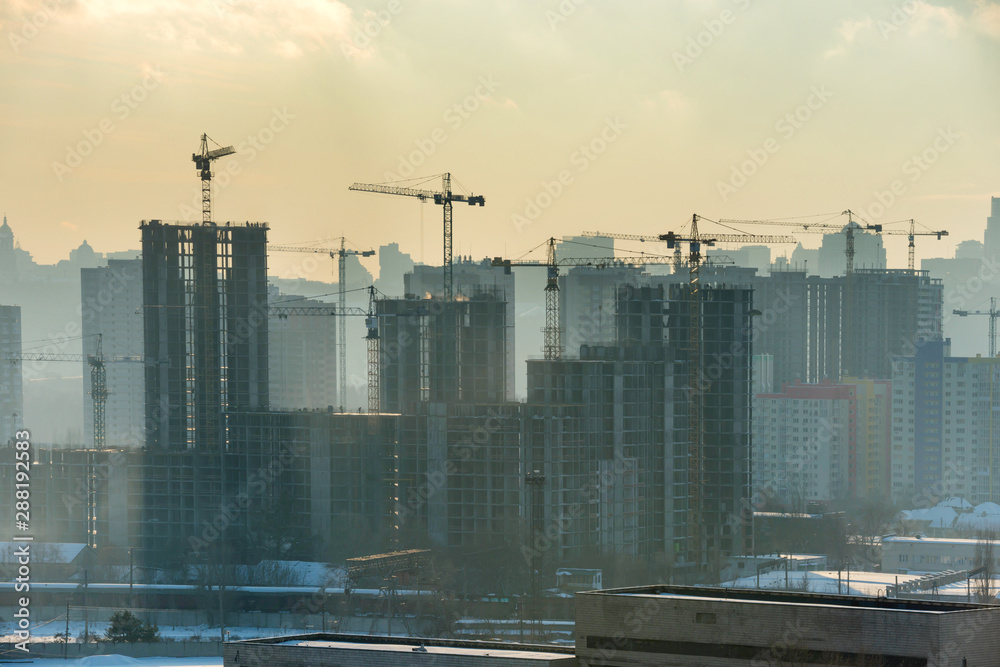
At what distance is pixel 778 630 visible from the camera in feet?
55.9

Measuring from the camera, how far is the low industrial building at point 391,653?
691 inches

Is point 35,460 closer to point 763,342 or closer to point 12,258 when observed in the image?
point 763,342

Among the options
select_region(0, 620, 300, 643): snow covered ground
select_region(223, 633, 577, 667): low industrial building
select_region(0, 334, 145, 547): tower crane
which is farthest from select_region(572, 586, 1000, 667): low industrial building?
select_region(0, 334, 145, 547): tower crane

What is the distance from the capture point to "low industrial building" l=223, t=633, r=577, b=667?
1756cm

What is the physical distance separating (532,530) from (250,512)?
35.8 ft

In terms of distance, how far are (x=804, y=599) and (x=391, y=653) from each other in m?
5.42

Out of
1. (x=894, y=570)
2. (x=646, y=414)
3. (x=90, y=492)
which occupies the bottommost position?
(x=894, y=570)

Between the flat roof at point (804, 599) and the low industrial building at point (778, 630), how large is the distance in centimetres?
2

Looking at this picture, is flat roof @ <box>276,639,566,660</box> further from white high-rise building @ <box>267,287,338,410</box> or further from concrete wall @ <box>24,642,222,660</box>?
white high-rise building @ <box>267,287,338,410</box>

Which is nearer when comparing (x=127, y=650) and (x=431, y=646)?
(x=431, y=646)

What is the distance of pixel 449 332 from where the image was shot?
56.0 meters

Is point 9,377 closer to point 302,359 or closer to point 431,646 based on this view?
point 302,359

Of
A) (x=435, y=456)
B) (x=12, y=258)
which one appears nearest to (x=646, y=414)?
(x=435, y=456)

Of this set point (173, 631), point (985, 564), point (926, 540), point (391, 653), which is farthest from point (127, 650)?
point (926, 540)
